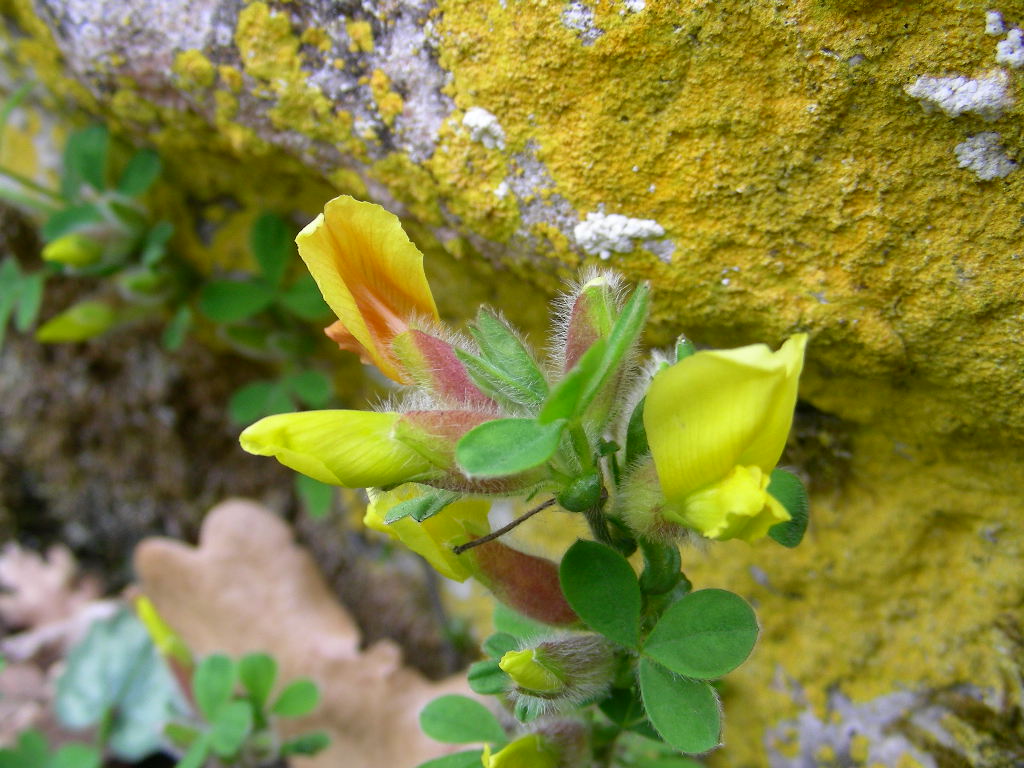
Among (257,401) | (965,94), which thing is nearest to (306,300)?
(257,401)

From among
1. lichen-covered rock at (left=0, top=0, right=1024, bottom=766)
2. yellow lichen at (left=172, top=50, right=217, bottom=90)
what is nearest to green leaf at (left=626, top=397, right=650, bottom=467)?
lichen-covered rock at (left=0, top=0, right=1024, bottom=766)

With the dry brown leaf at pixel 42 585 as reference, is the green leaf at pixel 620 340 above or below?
above

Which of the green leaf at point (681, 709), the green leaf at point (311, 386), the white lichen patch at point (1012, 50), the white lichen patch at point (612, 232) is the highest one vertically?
the white lichen patch at point (1012, 50)

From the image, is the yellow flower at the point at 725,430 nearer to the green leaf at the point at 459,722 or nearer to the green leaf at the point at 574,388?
the green leaf at the point at 574,388

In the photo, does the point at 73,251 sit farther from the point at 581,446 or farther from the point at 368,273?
the point at 581,446

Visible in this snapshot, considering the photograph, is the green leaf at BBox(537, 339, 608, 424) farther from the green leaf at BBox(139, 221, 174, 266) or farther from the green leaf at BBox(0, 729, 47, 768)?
the green leaf at BBox(0, 729, 47, 768)

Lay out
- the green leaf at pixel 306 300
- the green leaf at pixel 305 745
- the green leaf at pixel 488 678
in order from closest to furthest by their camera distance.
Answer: the green leaf at pixel 488 678 → the green leaf at pixel 305 745 → the green leaf at pixel 306 300

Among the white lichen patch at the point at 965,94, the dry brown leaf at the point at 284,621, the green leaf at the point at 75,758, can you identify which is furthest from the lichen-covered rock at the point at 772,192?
the green leaf at the point at 75,758

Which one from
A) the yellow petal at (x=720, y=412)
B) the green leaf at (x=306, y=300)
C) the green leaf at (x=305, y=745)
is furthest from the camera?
the green leaf at (x=306, y=300)
